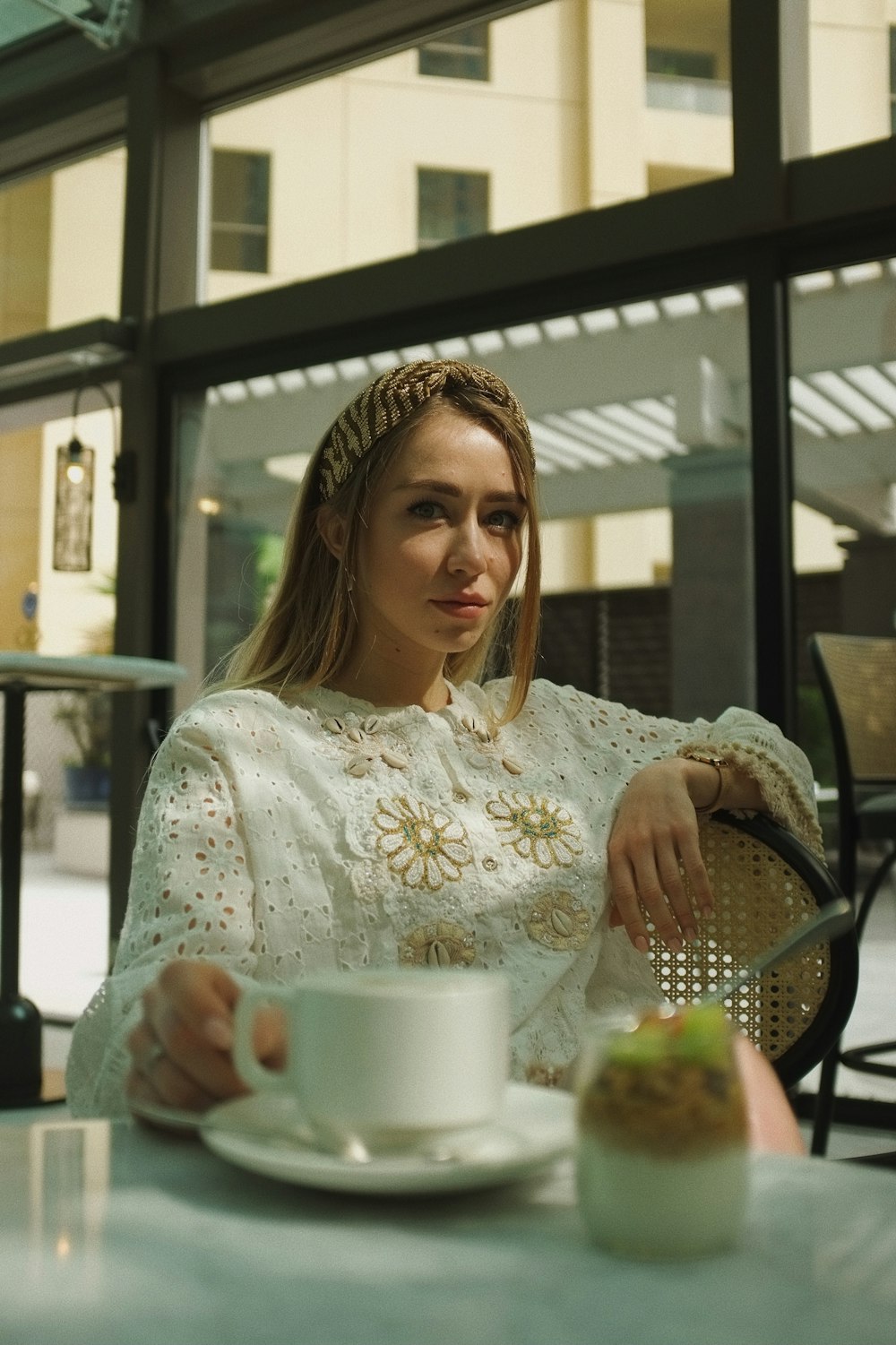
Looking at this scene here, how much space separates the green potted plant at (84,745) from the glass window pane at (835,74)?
3909mm

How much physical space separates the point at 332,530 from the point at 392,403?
158 mm

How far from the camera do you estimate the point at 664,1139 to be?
425 millimetres

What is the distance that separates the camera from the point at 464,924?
117 centimetres

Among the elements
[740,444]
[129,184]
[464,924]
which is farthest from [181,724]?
[129,184]

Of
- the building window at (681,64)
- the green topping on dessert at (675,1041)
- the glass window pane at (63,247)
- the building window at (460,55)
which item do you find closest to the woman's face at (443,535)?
the green topping on dessert at (675,1041)

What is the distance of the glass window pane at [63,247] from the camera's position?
13.8ft

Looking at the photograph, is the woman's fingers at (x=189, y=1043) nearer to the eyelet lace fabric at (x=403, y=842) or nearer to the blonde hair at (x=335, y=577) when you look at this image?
the eyelet lace fabric at (x=403, y=842)

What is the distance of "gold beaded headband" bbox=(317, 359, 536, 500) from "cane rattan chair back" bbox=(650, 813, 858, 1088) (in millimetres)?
481

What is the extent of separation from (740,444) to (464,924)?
2066 millimetres

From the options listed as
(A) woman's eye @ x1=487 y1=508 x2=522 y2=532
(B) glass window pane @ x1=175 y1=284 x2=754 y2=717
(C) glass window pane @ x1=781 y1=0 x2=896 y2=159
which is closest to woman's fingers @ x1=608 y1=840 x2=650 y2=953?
(A) woman's eye @ x1=487 y1=508 x2=522 y2=532

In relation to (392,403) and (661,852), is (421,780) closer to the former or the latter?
(661,852)

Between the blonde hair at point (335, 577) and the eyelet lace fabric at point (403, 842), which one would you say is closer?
the eyelet lace fabric at point (403, 842)

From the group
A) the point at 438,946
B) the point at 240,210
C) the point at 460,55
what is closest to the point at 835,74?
the point at 460,55

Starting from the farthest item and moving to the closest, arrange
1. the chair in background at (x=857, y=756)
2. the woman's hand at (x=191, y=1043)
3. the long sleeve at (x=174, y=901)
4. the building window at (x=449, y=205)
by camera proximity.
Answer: the building window at (x=449, y=205), the chair in background at (x=857, y=756), the long sleeve at (x=174, y=901), the woman's hand at (x=191, y=1043)
